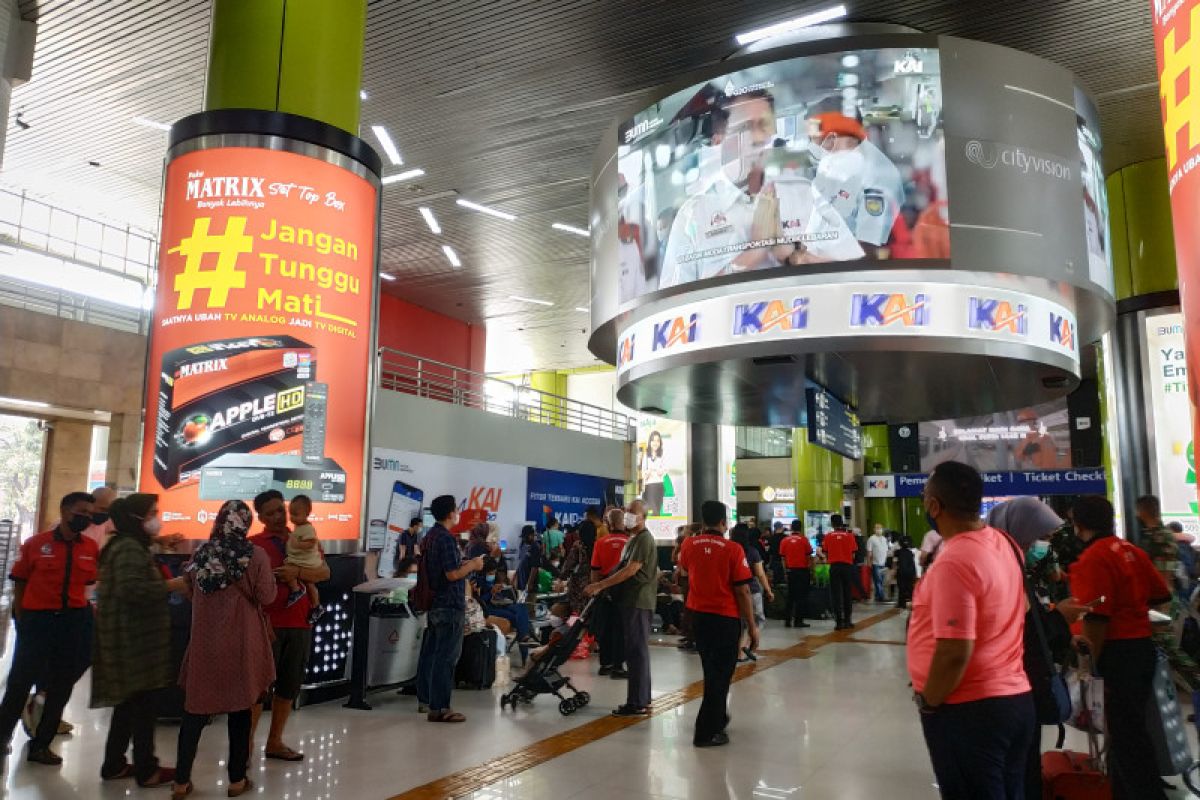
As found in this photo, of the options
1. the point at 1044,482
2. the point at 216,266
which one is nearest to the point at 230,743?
the point at 216,266

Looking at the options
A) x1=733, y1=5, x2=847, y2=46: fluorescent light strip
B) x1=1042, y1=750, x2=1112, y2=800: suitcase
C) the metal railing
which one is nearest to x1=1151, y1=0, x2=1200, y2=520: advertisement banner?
x1=1042, y1=750, x2=1112, y2=800: suitcase

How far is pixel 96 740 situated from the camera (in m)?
5.00

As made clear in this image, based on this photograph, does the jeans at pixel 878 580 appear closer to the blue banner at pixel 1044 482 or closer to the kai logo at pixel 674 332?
the blue banner at pixel 1044 482

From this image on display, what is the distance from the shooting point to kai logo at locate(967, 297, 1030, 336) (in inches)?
253

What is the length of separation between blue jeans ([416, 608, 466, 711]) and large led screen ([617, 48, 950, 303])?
130 inches

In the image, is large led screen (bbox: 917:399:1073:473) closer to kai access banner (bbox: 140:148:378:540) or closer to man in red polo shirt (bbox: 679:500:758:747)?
man in red polo shirt (bbox: 679:500:758:747)

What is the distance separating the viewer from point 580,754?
15.6ft

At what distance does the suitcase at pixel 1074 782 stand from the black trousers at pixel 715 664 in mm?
1754

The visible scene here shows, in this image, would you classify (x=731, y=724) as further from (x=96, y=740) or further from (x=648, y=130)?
(x=648, y=130)

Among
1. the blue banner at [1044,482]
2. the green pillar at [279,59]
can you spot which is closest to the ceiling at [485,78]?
the green pillar at [279,59]

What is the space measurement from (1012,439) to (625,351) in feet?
58.9

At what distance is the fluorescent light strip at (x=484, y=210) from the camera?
12844 mm

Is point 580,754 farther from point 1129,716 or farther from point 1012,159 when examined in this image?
point 1012,159

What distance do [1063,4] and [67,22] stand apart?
32.2 ft
